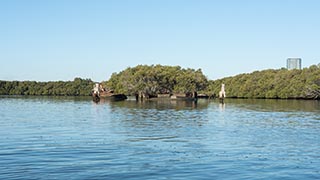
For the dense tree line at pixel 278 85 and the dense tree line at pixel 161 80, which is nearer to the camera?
the dense tree line at pixel 161 80

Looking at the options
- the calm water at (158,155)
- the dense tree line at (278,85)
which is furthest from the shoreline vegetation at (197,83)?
the calm water at (158,155)

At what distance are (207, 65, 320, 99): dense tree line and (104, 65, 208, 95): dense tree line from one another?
23.7 metres

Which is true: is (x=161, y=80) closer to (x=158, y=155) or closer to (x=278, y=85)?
(x=278, y=85)

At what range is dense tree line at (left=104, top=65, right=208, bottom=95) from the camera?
15500 centimetres

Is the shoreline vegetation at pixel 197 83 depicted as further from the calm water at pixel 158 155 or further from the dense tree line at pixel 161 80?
the calm water at pixel 158 155

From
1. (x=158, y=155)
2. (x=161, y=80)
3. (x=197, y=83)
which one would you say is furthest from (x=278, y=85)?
(x=158, y=155)

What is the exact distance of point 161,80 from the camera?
15938cm

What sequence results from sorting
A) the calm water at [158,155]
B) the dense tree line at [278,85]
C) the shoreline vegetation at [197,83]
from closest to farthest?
1. the calm water at [158,155]
2. the shoreline vegetation at [197,83]
3. the dense tree line at [278,85]

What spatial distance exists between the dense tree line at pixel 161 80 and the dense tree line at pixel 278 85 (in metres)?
23.7

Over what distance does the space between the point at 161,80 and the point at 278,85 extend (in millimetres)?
41660

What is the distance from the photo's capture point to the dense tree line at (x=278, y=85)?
510 ft

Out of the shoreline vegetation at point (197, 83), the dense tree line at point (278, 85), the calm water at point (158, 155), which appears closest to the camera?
the calm water at point (158, 155)

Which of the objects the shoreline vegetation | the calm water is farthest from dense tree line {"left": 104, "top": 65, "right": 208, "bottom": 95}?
the calm water

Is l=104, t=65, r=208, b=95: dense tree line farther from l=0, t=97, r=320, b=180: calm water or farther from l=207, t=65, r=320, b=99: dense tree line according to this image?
l=0, t=97, r=320, b=180: calm water
